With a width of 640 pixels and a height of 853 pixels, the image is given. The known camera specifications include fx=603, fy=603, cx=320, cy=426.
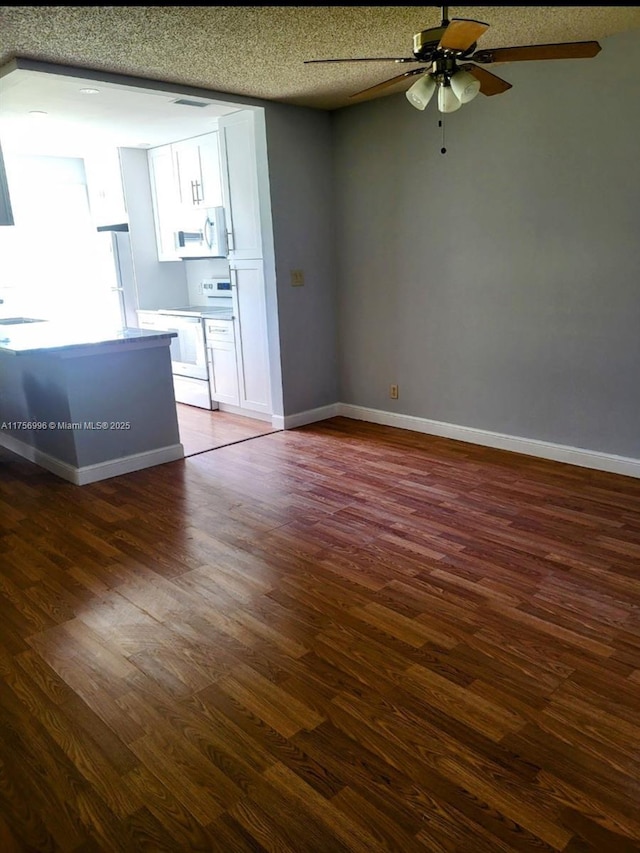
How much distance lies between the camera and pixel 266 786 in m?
1.60

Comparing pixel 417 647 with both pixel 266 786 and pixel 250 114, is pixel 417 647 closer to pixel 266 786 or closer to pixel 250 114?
pixel 266 786

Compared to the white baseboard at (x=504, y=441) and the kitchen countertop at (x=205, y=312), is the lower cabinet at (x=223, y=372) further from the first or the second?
the white baseboard at (x=504, y=441)

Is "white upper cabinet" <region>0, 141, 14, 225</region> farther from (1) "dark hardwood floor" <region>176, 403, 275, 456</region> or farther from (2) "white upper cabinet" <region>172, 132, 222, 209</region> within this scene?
(1) "dark hardwood floor" <region>176, 403, 275, 456</region>

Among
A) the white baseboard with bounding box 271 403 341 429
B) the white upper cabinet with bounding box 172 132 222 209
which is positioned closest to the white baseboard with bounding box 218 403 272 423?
the white baseboard with bounding box 271 403 341 429

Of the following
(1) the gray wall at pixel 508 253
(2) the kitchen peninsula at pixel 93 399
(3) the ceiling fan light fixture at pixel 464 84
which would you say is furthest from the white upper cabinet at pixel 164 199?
(3) the ceiling fan light fixture at pixel 464 84

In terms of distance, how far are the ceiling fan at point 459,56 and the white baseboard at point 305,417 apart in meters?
2.91

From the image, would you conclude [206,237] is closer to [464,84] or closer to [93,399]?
[93,399]

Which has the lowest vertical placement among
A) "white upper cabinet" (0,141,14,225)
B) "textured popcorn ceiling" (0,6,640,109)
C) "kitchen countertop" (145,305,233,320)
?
"kitchen countertop" (145,305,233,320)

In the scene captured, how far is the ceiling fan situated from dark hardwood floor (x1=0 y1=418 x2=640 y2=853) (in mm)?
1995

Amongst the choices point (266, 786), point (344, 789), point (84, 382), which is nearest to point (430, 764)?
point (344, 789)

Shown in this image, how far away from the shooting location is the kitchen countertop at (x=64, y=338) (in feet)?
11.6

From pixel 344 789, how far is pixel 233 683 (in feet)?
1.83

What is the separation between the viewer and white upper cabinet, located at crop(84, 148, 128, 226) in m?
6.17

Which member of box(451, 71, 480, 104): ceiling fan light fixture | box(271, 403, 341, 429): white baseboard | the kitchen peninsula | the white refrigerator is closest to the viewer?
box(451, 71, 480, 104): ceiling fan light fixture
